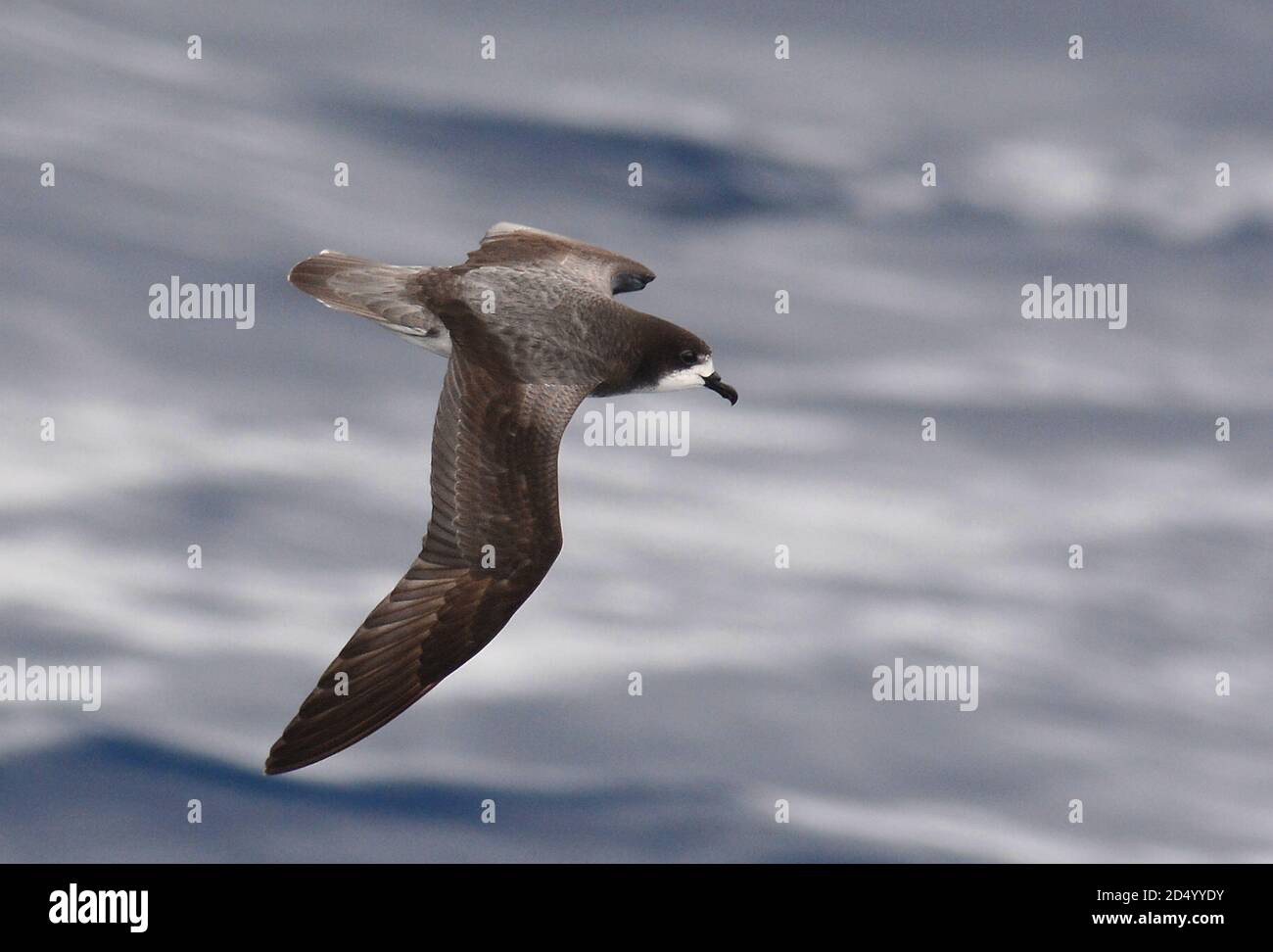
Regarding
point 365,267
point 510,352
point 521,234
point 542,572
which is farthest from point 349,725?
point 521,234

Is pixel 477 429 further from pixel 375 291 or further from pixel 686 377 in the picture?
pixel 686 377

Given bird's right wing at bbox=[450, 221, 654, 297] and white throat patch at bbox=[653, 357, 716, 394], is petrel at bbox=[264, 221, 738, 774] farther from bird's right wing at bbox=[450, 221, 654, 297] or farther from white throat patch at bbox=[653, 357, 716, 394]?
bird's right wing at bbox=[450, 221, 654, 297]

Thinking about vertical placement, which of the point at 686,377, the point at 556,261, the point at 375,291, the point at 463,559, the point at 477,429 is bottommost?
the point at 463,559

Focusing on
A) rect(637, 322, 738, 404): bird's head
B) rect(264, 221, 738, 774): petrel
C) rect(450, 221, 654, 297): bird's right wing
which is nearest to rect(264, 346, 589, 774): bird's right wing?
rect(264, 221, 738, 774): petrel

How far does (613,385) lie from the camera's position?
13.2 metres

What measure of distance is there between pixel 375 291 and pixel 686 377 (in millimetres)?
2635

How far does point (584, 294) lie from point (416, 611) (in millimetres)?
3109

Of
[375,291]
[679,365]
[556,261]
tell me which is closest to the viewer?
[375,291]

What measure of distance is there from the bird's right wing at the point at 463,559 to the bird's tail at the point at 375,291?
0.92 meters

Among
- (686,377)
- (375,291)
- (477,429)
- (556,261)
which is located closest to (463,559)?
(477,429)

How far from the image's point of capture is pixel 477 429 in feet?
39.8

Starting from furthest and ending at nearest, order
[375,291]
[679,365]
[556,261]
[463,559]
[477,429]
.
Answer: [556,261] → [679,365] → [375,291] → [477,429] → [463,559]

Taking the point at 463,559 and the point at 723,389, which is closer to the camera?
the point at 463,559

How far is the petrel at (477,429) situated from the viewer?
11.6m
